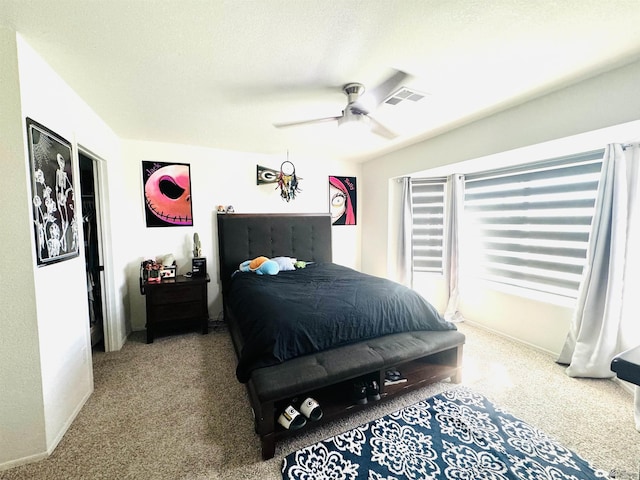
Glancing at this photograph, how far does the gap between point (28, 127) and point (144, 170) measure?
1.90 m

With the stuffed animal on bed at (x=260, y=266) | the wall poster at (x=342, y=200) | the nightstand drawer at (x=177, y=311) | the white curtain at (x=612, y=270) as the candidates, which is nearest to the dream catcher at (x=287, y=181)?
the wall poster at (x=342, y=200)

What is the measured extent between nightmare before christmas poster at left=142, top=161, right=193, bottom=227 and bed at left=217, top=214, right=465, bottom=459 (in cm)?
132

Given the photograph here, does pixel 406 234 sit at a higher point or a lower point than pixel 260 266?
higher

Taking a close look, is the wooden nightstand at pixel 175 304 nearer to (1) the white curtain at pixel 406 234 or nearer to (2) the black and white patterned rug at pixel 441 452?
(2) the black and white patterned rug at pixel 441 452

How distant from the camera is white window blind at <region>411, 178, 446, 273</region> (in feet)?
12.5

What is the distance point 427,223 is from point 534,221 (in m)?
1.26

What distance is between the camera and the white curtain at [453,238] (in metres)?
3.56

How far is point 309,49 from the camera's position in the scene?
157 centimetres

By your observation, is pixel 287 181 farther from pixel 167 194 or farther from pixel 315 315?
pixel 315 315

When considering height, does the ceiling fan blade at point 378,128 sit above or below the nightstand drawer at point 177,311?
above

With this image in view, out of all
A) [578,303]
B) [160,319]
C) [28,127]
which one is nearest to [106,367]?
[160,319]

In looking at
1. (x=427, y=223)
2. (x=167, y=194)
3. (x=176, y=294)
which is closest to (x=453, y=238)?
(x=427, y=223)

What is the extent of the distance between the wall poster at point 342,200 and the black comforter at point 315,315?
5.90 ft

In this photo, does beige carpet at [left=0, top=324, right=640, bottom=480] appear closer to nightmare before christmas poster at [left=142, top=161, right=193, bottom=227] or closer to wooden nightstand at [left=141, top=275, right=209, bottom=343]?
wooden nightstand at [left=141, top=275, right=209, bottom=343]
